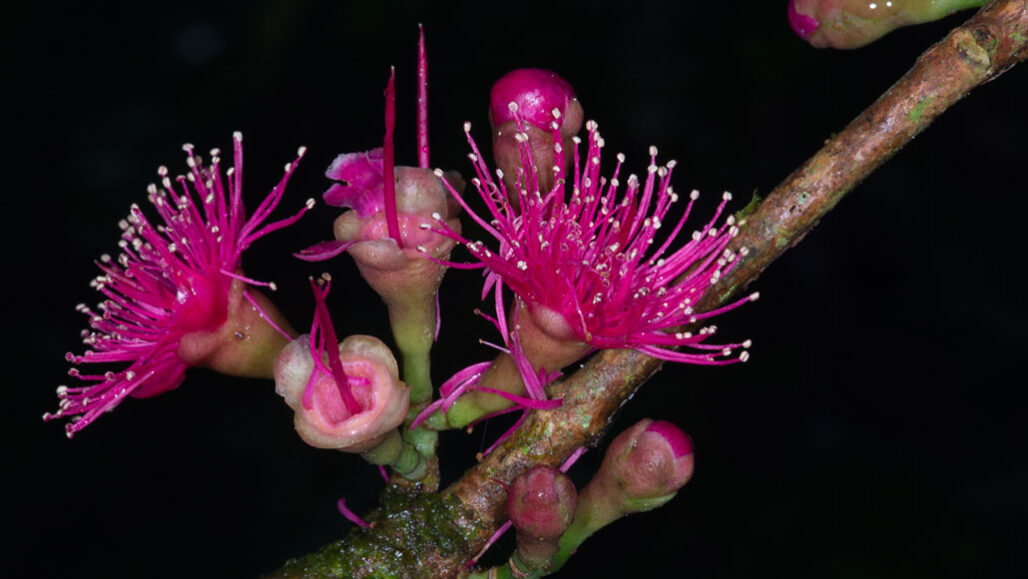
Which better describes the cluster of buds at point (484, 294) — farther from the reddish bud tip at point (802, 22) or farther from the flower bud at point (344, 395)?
the reddish bud tip at point (802, 22)

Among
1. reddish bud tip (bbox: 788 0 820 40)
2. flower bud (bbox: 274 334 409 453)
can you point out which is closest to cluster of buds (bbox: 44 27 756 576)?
flower bud (bbox: 274 334 409 453)

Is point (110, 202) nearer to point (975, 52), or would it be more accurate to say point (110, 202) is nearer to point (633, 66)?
point (633, 66)

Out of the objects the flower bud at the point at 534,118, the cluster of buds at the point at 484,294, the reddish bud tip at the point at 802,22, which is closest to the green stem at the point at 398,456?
the cluster of buds at the point at 484,294

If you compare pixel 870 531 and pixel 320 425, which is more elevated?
pixel 320 425

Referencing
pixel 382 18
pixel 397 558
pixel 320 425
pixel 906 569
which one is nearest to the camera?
pixel 320 425

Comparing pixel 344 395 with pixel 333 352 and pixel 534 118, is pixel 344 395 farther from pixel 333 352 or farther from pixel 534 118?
pixel 534 118

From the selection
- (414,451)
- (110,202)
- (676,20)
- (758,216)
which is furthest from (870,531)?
(110,202)

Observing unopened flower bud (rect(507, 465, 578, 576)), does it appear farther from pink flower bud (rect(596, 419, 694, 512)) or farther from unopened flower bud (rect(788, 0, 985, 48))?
unopened flower bud (rect(788, 0, 985, 48))
